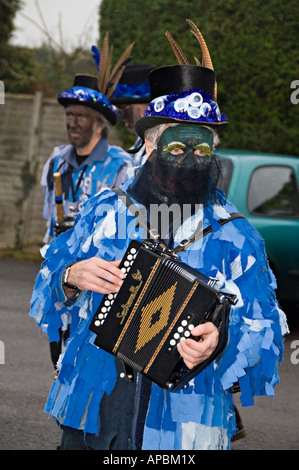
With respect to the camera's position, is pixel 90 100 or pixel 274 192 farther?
pixel 274 192

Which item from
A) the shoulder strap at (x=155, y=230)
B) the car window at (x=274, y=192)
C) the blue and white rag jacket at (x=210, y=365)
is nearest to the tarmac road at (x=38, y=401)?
the car window at (x=274, y=192)

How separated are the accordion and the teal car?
5110 mm

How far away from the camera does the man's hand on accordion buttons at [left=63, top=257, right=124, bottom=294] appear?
2830 mm

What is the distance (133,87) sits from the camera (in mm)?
6391

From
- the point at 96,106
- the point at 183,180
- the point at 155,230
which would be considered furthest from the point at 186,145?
the point at 96,106

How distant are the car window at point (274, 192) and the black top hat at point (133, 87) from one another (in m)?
1.95

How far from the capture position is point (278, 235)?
26.4 feet

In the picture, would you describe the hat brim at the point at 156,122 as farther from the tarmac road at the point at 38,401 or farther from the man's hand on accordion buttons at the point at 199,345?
the tarmac road at the point at 38,401

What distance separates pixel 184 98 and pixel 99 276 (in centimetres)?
70

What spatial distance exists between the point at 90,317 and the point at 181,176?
0.57 m

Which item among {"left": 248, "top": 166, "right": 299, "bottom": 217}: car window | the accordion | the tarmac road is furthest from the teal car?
the accordion

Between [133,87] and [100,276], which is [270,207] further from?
[100,276]

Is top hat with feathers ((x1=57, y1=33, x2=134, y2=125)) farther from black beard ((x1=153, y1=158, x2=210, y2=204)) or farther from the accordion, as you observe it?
the accordion

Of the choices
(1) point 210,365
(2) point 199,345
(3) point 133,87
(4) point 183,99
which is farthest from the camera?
(3) point 133,87
